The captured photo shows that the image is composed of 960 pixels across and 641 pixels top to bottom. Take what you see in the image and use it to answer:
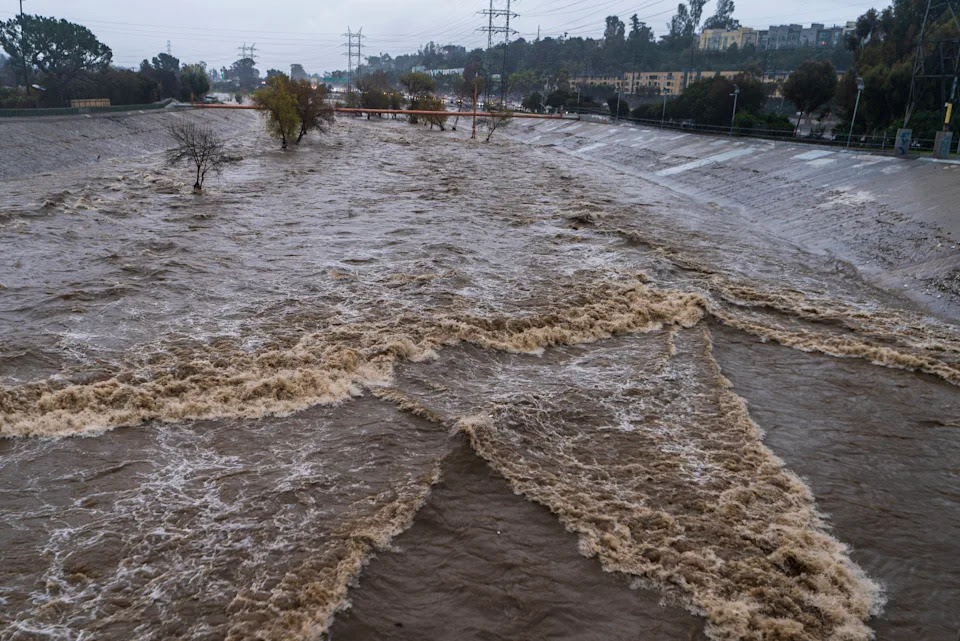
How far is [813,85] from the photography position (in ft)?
158

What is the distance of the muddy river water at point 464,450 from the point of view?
5625mm

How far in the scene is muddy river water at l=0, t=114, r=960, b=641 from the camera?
5.62 m

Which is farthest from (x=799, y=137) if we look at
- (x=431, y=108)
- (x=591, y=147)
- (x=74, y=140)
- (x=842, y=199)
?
(x=431, y=108)

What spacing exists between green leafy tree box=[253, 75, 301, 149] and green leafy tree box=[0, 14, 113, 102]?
991 inches

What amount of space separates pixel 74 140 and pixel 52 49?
1343 inches

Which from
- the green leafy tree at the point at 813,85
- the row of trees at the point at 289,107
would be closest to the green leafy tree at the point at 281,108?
the row of trees at the point at 289,107

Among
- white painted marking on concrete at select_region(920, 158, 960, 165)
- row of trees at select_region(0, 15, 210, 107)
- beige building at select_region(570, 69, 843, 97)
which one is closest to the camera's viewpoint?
white painted marking on concrete at select_region(920, 158, 960, 165)

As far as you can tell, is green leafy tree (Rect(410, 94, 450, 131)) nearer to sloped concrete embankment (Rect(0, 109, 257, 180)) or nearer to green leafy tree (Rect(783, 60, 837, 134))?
sloped concrete embankment (Rect(0, 109, 257, 180))

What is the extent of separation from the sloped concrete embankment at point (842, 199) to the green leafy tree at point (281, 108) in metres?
23.3

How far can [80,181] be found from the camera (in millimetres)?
27891

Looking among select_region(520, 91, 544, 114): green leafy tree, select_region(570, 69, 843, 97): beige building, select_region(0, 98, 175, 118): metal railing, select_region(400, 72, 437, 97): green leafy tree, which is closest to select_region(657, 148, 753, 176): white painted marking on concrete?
select_region(0, 98, 175, 118): metal railing

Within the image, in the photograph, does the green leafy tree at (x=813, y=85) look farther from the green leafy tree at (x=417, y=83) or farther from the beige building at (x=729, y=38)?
the beige building at (x=729, y=38)

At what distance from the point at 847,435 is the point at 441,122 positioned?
74561 mm

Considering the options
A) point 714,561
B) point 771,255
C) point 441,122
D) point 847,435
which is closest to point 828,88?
point 771,255
